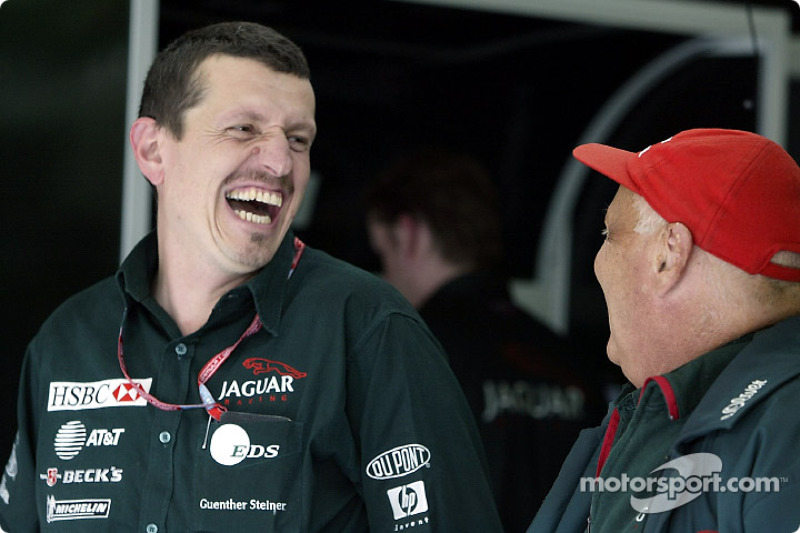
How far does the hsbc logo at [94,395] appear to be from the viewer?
2262mm

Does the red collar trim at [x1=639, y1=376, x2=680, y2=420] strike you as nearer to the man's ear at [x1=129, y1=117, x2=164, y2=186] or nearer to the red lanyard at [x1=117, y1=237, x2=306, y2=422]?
the red lanyard at [x1=117, y1=237, x2=306, y2=422]

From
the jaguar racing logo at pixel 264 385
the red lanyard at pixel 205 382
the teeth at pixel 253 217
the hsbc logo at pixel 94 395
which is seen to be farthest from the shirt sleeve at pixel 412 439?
the hsbc logo at pixel 94 395

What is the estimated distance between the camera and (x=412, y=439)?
2.14 meters

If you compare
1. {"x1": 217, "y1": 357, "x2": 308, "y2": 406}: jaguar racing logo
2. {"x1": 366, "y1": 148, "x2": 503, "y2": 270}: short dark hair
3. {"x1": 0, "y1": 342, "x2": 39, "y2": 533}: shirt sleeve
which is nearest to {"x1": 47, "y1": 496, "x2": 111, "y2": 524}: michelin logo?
{"x1": 0, "y1": 342, "x2": 39, "y2": 533}: shirt sleeve

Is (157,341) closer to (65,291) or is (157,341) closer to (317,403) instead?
(317,403)

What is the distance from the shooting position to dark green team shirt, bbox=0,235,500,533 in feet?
6.91

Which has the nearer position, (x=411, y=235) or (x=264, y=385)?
(x=264, y=385)

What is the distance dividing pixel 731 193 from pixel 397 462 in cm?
84

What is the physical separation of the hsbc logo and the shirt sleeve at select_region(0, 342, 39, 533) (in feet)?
0.41

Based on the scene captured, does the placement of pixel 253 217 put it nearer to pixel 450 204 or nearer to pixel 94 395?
pixel 94 395

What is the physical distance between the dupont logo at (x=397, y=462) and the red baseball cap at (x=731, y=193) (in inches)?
27.9

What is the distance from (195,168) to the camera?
233 cm

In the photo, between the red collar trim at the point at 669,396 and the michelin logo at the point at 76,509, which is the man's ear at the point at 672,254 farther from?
the michelin logo at the point at 76,509

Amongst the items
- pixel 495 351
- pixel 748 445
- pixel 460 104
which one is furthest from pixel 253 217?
pixel 460 104
